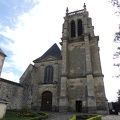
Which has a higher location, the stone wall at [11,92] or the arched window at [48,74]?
the arched window at [48,74]

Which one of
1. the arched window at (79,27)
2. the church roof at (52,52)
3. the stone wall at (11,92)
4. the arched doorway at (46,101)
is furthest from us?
the arched window at (79,27)

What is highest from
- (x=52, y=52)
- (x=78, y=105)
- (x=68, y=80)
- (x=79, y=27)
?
(x=79, y=27)

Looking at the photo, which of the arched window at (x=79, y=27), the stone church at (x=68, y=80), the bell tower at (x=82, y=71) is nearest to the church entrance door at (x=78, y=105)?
the stone church at (x=68, y=80)

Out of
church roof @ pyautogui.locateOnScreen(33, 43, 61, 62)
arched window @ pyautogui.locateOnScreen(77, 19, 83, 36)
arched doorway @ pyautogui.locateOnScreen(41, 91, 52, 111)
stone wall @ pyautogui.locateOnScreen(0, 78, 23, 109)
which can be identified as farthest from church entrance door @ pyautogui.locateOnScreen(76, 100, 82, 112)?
arched window @ pyautogui.locateOnScreen(77, 19, 83, 36)

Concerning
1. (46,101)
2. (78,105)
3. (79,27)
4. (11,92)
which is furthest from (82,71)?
(11,92)

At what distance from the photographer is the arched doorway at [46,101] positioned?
64.2ft

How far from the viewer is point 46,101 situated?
2011 centimetres

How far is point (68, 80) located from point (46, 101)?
4639 millimetres

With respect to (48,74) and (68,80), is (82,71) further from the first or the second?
(48,74)

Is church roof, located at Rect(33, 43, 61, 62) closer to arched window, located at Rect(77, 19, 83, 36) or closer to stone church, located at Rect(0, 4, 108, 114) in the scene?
stone church, located at Rect(0, 4, 108, 114)

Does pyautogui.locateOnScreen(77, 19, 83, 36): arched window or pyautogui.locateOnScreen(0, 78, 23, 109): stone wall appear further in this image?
pyautogui.locateOnScreen(77, 19, 83, 36): arched window

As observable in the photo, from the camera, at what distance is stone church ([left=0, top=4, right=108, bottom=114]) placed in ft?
58.5

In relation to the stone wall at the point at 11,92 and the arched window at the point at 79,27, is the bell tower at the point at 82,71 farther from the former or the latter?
the stone wall at the point at 11,92

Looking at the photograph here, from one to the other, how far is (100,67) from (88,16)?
11.7m
